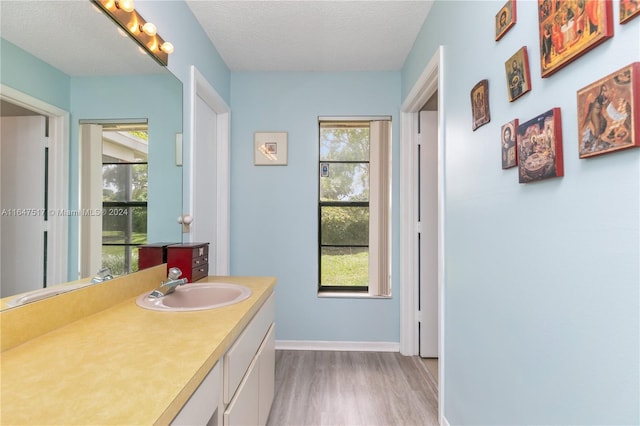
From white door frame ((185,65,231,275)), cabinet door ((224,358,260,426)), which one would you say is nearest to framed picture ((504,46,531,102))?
cabinet door ((224,358,260,426))

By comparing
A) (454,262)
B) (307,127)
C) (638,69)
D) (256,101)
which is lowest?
(454,262)

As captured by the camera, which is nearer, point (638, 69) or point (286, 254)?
point (638, 69)

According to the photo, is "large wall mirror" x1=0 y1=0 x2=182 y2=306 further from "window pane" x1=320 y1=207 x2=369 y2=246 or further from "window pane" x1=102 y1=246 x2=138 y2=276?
"window pane" x1=320 y1=207 x2=369 y2=246

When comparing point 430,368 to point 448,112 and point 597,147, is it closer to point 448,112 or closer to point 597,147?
point 448,112

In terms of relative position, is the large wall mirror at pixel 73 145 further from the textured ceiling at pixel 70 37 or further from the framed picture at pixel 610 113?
the framed picture at pixel 610 113

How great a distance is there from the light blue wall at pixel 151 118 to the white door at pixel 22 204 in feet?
0.37

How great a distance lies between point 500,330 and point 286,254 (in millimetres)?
1935

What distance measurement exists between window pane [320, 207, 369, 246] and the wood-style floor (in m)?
1.06

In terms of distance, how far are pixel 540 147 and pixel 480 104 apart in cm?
47

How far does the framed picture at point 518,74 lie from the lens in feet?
3.20

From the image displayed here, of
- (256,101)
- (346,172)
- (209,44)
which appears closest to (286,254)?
(346,172)

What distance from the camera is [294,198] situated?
109 inches

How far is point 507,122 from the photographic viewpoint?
1.11m

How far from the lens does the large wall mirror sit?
86 centimetres
